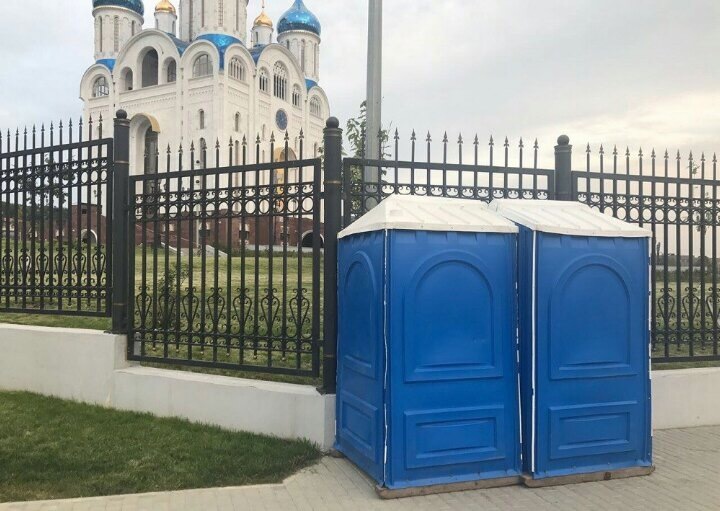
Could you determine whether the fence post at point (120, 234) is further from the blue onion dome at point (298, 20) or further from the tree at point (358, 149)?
the blue onion dome at point (298, 20)

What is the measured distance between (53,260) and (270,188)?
2811mm

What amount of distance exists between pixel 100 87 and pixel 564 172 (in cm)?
5351

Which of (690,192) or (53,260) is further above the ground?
(690,192)

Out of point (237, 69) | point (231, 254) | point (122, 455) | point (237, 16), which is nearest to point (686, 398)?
point (231, 254)

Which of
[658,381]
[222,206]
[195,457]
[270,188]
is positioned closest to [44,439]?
[195,457]

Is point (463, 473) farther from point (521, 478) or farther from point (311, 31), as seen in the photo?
point (311, 31)

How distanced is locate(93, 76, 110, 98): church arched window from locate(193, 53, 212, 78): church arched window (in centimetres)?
951

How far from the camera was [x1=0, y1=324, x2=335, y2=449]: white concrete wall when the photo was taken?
5.07 meters

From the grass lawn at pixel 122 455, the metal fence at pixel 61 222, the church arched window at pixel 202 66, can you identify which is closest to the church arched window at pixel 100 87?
the church arched window at pixel 202 66

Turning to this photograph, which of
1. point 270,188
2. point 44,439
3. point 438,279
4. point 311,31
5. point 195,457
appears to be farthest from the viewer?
point 311,31

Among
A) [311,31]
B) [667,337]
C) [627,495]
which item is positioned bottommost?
[627,495]

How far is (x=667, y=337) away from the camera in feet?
19.3

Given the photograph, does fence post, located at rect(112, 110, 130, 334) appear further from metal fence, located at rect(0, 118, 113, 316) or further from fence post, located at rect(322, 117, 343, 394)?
fence post, located at rect(322, 117, 343, 394)

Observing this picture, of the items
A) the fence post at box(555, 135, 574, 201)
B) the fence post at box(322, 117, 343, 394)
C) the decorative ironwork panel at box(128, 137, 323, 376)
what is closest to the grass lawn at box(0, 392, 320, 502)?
the decorative ironwork panel at box(128, 137, 323, 376)
